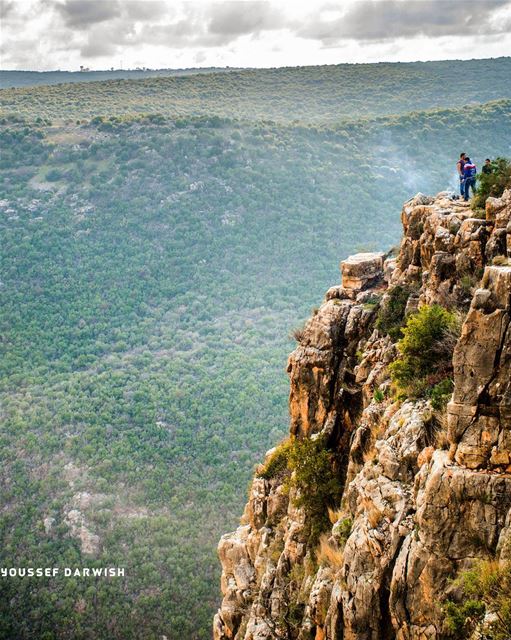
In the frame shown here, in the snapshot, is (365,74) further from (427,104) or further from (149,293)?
(149,293)

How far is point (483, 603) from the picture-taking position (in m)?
13.6

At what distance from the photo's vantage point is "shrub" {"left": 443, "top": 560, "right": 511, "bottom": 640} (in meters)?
13.2

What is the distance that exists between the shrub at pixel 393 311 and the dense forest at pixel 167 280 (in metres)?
41.7

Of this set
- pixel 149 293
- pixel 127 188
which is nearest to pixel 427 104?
pixel 127 188

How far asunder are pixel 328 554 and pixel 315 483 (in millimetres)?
3177

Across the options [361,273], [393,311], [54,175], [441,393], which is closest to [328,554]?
[441,393]

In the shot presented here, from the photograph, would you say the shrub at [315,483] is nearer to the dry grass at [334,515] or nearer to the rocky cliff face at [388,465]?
the rocky cliff face at [388,465]

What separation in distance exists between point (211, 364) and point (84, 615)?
4173 cm

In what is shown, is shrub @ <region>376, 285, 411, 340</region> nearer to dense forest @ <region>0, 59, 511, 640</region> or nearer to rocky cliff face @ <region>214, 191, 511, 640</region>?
rocky cliff face @ <region>214, 191, 511, 640</region>

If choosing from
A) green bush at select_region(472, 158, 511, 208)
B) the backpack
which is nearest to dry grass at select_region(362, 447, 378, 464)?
green bush at select_region(472, 158, 511, 208)

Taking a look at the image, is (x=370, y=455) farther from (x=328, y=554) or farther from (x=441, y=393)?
(x=441, y=393)

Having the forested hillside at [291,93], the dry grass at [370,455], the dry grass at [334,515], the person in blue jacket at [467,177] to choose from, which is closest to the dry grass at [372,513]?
the dry grass at [370,455]

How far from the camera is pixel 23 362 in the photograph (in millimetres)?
90812

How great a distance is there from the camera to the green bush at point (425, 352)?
18.7m
